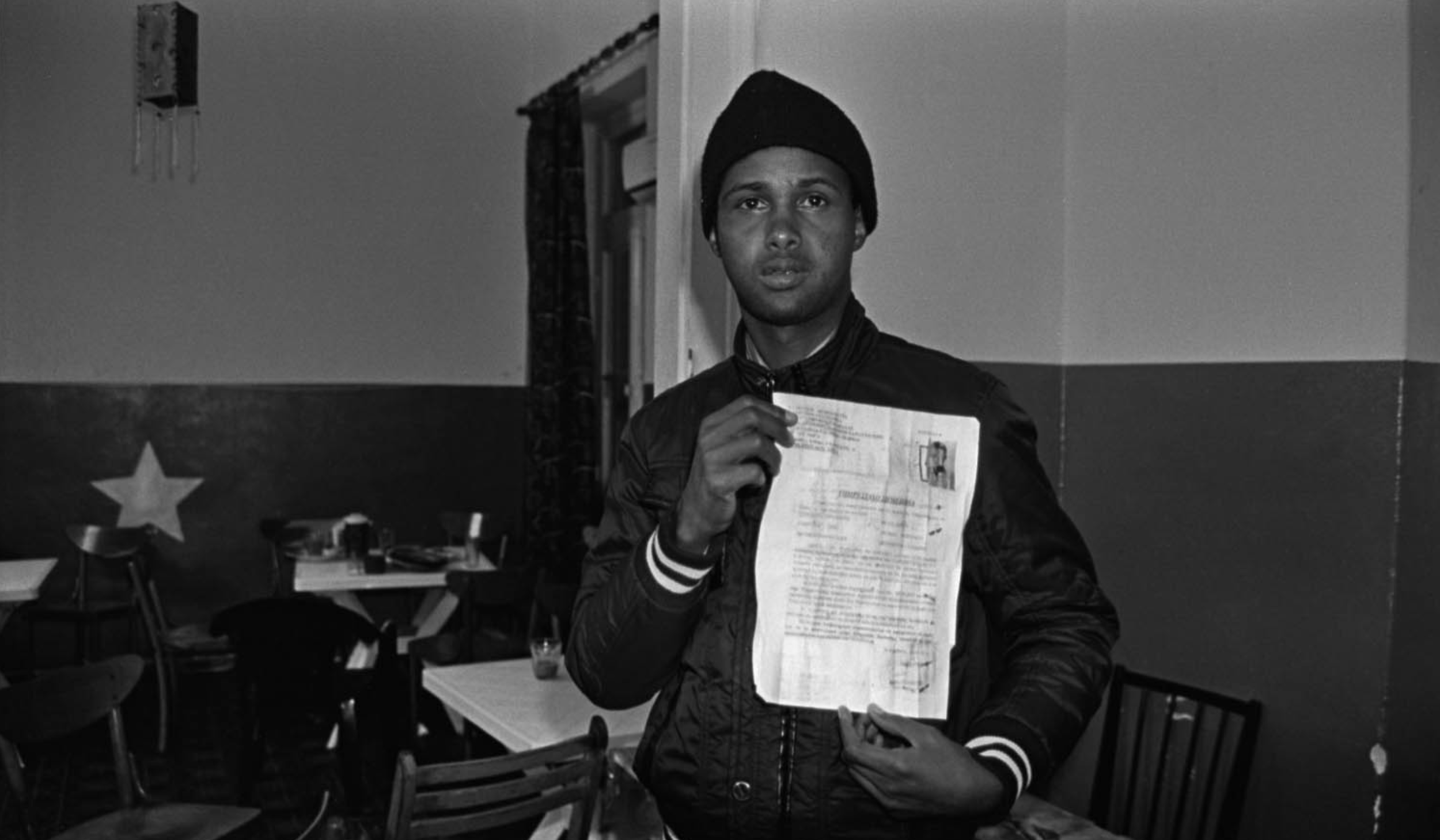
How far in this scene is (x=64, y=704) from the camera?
2.56 m

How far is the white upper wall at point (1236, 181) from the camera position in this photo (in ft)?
7.77

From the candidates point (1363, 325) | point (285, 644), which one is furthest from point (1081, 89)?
point (285, 644)

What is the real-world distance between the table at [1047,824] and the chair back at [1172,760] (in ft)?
2.35

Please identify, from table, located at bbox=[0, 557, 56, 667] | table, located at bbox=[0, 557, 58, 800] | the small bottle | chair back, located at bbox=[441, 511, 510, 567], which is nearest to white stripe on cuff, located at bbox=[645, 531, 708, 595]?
the small bottle

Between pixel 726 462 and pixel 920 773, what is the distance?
0.38 metres

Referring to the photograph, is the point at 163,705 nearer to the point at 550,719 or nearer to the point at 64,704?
the point at 64,704

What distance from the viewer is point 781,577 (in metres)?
1.26

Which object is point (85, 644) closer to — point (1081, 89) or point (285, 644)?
point (285, 644)

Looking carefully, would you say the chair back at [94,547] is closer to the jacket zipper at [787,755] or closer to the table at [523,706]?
the table at [523,706]

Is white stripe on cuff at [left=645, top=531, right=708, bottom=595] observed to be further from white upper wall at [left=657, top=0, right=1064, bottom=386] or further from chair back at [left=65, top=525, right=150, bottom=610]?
chair back at [left=65, top=525, right=150, bottom=610]

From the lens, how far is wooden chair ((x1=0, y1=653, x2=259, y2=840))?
97.8 inches

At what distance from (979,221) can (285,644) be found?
8.17 feet

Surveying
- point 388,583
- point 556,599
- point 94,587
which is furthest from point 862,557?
point 94,587

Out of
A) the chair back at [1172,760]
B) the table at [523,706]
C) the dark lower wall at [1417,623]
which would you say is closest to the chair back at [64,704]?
the table at [523,706]
